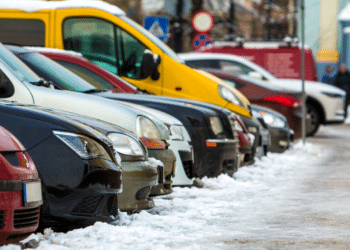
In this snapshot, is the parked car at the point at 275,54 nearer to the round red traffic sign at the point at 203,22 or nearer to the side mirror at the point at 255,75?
the round red traffic sign at the point at 203,22

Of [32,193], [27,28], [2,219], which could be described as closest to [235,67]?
[27,28]

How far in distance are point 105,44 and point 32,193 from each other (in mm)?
6918

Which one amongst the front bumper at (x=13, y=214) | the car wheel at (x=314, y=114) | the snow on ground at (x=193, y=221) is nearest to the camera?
the front bumper at (x=13, y=214)

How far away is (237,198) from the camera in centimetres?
856

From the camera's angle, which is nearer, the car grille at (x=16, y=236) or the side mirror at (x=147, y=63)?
the car grille at (x=16, y=236)

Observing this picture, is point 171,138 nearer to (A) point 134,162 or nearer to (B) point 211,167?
(B) point 211,167

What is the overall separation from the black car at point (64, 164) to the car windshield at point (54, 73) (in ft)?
8.22

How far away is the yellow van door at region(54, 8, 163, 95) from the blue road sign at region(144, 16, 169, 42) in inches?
276

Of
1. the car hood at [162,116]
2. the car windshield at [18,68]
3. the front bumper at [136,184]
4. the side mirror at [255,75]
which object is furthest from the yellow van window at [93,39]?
the front bumper at [136,184]

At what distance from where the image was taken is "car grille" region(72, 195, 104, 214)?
5664 millimetres

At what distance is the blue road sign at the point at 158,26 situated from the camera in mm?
19172

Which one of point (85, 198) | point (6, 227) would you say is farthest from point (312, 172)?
A: point (6, 227)

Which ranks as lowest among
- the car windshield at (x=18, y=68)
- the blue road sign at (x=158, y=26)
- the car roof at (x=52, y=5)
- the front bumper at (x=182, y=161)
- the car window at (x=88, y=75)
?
the front bumper at (x=182, y=161)

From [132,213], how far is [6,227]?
2033 millimetres
